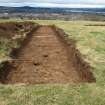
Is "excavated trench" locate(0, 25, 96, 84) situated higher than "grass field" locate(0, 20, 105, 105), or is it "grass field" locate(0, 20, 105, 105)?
"grass field" locate(0, 20, 105, 105)

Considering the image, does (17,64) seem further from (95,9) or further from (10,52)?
(95,9)

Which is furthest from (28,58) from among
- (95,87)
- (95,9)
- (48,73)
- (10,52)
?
(95,9)

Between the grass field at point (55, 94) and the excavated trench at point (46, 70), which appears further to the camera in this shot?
the excavated trench at point (46, 70)

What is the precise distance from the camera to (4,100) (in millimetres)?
11414

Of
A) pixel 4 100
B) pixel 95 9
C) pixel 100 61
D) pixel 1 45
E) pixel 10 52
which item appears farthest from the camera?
pixel 95 9

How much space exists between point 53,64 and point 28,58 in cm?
231

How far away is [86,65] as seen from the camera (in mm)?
16797

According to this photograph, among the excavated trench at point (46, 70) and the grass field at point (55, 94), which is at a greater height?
the grass field at point (55, 94)

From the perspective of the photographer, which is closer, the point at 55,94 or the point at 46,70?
A: the point at 55,94

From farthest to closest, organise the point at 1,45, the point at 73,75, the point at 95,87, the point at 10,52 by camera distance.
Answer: the point at 1,45 < the point at 10,52 < the point at 73,75 < the point at 95,87

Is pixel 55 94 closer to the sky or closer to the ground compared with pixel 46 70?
closer to the sky

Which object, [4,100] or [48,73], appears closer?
[4,100]

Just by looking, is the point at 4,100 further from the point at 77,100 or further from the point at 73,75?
the point at 73,75

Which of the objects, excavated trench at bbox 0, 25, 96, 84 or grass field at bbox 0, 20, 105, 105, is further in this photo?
excavated trench at bbox 0, 25, 96, 84
